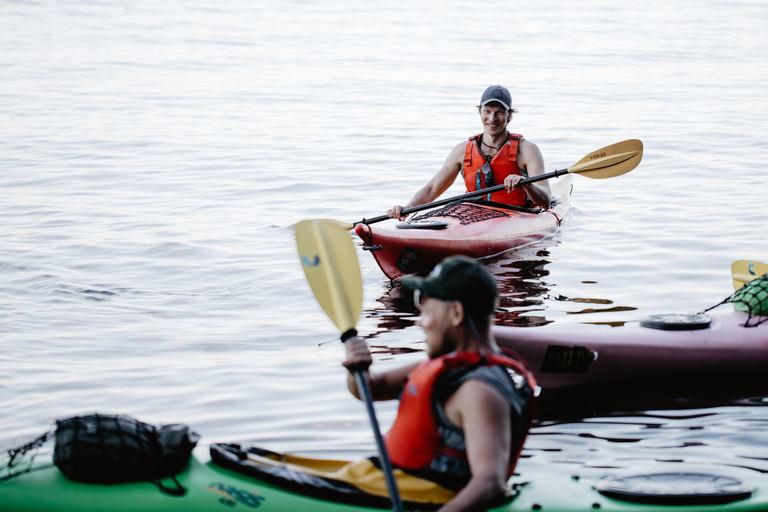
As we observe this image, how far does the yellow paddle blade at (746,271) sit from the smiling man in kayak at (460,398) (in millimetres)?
2548

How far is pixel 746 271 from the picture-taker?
454 cm

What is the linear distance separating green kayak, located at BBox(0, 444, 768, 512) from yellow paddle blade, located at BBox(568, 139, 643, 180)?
11.7 feet

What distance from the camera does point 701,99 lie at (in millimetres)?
14570

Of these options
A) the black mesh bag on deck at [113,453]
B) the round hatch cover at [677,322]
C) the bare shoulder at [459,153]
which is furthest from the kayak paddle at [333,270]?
the bare shoulder at [459,153]

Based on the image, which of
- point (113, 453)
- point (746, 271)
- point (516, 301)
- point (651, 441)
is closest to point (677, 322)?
point (651, 441)

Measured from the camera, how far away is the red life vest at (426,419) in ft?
7.46

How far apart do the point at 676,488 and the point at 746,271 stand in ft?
7.36

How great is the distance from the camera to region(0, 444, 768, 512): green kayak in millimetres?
2420

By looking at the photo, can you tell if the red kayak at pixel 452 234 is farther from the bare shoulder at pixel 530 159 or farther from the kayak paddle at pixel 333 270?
the kayak paddle at pixel 333 270

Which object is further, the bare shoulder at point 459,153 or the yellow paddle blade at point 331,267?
the bare shoulder at point 459,153

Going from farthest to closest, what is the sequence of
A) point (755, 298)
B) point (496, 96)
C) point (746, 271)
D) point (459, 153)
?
1. point (459, 153)
2. point (496, 96)
3. point (746, 271)
4. point (755, 298)

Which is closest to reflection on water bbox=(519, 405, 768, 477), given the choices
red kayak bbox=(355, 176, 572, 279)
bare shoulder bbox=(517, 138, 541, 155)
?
red kayak bbox=(355, 176, 572, 279)

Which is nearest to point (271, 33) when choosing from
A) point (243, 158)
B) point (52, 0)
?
point (52, 0)

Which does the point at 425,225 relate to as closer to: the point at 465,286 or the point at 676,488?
the point at 676,488
